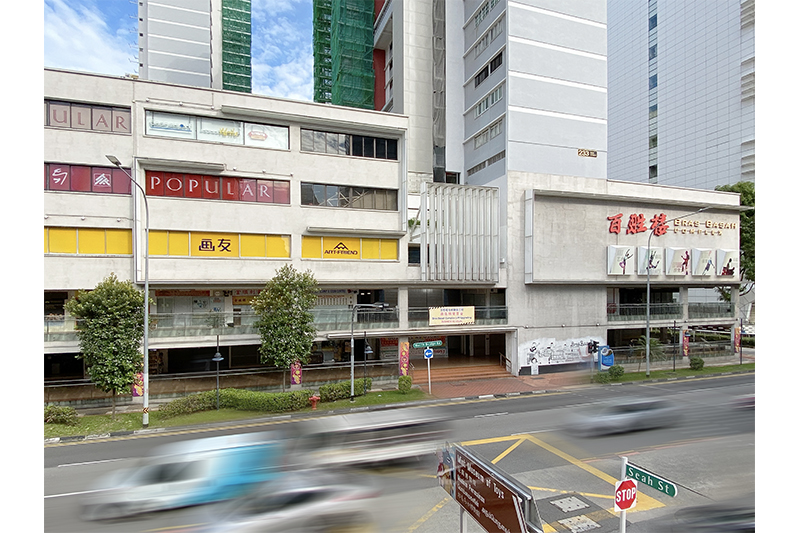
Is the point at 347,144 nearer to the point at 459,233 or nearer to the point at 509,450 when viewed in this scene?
the point at 459,233

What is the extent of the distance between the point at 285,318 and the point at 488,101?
76.4 ft

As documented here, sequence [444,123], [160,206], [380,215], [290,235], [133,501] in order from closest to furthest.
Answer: [133,501]
[160,206]
[290,235]
[380,215]
[444,123]

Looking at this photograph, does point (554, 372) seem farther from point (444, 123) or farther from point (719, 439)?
point (444, 123)

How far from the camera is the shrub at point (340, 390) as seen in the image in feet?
71.1

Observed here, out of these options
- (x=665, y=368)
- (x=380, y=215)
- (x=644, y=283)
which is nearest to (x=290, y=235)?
(x=380, y=215)

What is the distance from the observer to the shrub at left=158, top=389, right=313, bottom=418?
65.1 ft

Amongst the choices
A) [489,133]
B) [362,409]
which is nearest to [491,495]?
[362,409]

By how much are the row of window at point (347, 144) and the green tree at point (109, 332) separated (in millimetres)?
12687

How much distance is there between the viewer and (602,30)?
32469 mm

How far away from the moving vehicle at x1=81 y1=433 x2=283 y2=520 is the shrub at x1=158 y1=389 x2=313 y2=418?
29.4ft

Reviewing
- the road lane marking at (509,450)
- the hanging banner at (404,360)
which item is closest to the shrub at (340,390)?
the hanging banner at (404,360)

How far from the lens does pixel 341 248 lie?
25.6 m

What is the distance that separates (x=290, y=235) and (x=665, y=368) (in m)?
28.4

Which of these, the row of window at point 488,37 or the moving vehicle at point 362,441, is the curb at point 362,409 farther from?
the row of window at point 488,37
